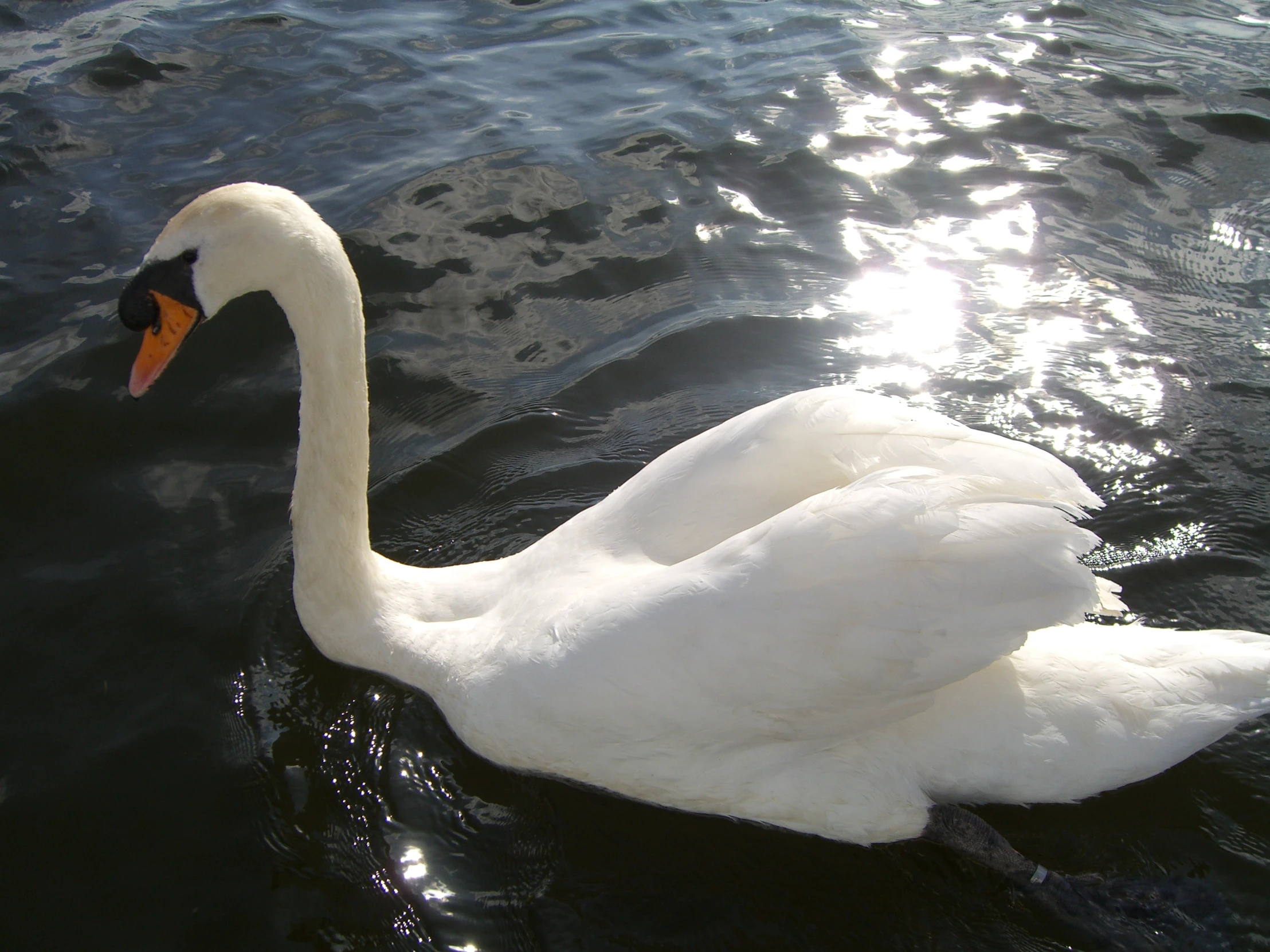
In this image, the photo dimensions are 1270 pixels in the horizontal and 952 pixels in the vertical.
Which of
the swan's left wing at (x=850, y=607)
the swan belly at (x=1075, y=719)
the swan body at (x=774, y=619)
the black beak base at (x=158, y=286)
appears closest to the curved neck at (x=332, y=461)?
the swan body at (x=774, y=619)

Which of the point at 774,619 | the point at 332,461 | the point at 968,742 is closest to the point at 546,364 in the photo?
the point at 332,461

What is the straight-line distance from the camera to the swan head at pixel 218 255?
3.81 m

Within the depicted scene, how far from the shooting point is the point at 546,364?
6.45 metres

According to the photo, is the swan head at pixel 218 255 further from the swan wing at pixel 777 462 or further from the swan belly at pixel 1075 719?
the swan belly at pixel 1075 719

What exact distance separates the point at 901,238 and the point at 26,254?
239 inches

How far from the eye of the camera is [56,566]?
495 cm

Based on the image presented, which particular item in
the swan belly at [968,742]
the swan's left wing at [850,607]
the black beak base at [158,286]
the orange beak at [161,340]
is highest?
the black beak base at [158,286]

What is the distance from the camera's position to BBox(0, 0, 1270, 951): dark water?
12.7 ft

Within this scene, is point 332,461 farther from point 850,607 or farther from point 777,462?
point 850,607

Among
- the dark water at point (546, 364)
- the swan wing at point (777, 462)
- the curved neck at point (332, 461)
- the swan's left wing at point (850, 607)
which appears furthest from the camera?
the curved neck at point (332, 461)

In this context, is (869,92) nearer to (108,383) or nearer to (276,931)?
(108,383)

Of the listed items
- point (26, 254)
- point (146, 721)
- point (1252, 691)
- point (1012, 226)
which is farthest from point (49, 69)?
point (1252, 691)

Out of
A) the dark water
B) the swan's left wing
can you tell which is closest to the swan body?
the swan's left wing

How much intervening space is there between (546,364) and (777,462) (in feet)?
9.11
